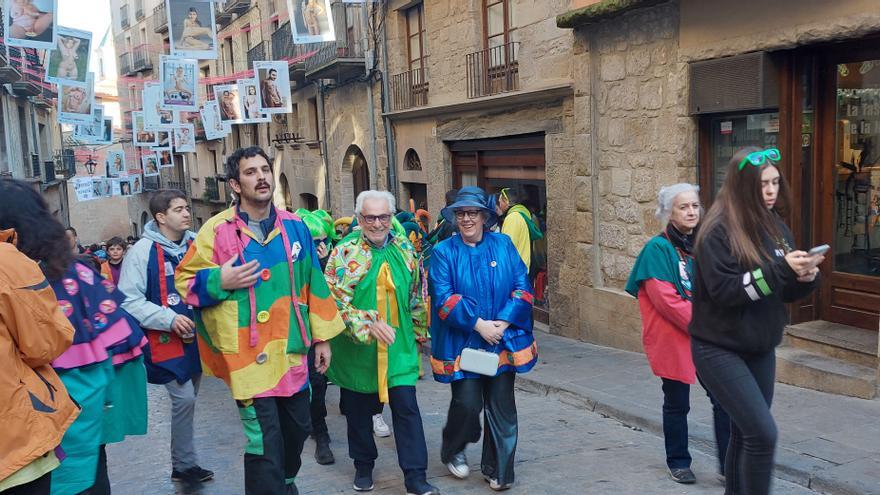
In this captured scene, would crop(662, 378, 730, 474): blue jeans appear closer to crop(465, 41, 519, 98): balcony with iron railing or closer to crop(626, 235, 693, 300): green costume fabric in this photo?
crop(626, 235, 693, 300): green costume fabric

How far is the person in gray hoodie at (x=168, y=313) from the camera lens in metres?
4.91

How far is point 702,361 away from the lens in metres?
3.60

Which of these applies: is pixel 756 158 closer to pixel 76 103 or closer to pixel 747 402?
pixel 747 402

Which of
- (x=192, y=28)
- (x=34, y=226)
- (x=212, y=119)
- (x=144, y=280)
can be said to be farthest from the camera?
(x=212, y=119)

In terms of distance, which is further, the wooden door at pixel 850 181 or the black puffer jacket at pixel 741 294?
the wooden door at pixel 850 181

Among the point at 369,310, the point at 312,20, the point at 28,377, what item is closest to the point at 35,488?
the point at 28,377

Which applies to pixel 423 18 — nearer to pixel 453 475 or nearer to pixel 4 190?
pixel 453 475

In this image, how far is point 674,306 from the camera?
4.56m

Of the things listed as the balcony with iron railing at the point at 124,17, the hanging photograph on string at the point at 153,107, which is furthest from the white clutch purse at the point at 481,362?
the balcony with iron railing at the point at 124,17

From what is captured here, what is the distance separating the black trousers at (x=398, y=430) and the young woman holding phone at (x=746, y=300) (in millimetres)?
1811

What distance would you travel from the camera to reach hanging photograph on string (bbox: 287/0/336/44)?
1121 centimetres

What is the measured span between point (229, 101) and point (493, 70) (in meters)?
6.51

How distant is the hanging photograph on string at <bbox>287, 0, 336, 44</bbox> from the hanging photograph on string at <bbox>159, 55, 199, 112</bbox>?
409cm

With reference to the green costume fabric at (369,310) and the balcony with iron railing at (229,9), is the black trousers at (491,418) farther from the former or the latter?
the balcony with iron railing at (229,9)
